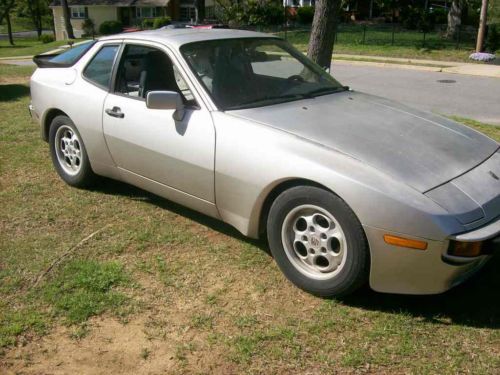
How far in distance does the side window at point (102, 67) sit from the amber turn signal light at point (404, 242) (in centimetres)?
286

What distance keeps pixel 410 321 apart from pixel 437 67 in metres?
15.6

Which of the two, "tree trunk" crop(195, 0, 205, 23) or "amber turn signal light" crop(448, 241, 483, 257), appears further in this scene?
"tree trunk" crop(195, 0, 205, 23)

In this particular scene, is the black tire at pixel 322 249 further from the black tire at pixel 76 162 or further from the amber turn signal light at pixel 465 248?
the black tire at pixel 76 162

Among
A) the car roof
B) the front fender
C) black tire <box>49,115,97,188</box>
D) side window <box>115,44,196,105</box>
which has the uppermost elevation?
the car roof

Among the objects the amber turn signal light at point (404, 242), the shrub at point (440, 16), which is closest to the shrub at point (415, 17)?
the shrub at point (440, 16)

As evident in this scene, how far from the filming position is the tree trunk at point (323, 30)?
8.37m

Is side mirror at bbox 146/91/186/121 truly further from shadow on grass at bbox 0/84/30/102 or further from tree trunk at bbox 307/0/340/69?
shadow on grass at bbox 0/84/30/102

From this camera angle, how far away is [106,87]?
4625 millimetres

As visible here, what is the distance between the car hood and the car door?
1.21 feet

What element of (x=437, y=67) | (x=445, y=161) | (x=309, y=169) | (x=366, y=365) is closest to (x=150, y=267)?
(x=309, y=169)

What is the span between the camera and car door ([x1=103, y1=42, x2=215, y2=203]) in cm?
379

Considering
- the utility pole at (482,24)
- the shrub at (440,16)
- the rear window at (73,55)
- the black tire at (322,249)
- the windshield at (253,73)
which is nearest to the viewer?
the black tire at (322,249)

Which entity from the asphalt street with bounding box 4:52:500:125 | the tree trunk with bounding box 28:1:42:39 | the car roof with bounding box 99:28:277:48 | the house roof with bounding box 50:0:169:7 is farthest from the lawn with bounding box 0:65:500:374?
the tree trunk with bounding box 28:1:42:39

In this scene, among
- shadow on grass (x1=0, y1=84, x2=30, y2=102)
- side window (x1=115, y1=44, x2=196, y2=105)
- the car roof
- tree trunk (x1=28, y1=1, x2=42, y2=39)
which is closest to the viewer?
the car roof
